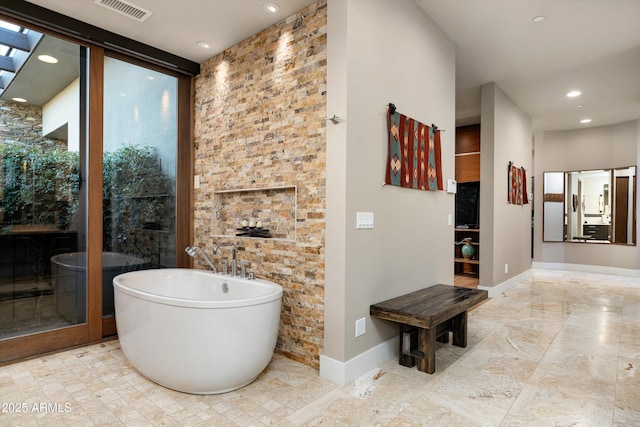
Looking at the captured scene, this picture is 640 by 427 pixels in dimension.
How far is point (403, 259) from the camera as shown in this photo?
3.09 metres

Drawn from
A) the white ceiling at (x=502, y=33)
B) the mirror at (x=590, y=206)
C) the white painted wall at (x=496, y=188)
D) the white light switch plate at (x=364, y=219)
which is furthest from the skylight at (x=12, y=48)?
the mirror at (x=590, y=206)

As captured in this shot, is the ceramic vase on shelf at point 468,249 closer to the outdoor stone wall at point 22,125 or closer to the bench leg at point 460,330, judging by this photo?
the bench leg at point 460,330

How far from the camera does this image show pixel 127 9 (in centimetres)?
297

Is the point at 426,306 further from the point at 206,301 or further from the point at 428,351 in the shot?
the point at 206,301

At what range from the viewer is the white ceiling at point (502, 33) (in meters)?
3.03

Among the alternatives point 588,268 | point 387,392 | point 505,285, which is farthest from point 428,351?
point 588,268

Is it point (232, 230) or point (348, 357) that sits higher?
point (232, 230)

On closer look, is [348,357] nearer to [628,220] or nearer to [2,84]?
[2,84]

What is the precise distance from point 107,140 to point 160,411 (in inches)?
100

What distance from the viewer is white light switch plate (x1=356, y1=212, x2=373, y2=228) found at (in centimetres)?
260

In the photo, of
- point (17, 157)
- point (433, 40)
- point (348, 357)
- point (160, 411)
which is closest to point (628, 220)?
point (433, 40)

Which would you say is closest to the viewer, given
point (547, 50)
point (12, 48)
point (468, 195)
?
point (12, 48)

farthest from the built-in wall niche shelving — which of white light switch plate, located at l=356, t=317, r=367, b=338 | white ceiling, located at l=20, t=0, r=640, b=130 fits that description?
white light switch plate, located at l=356, t=317, r=367, b=338

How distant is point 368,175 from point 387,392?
150 centimetres
